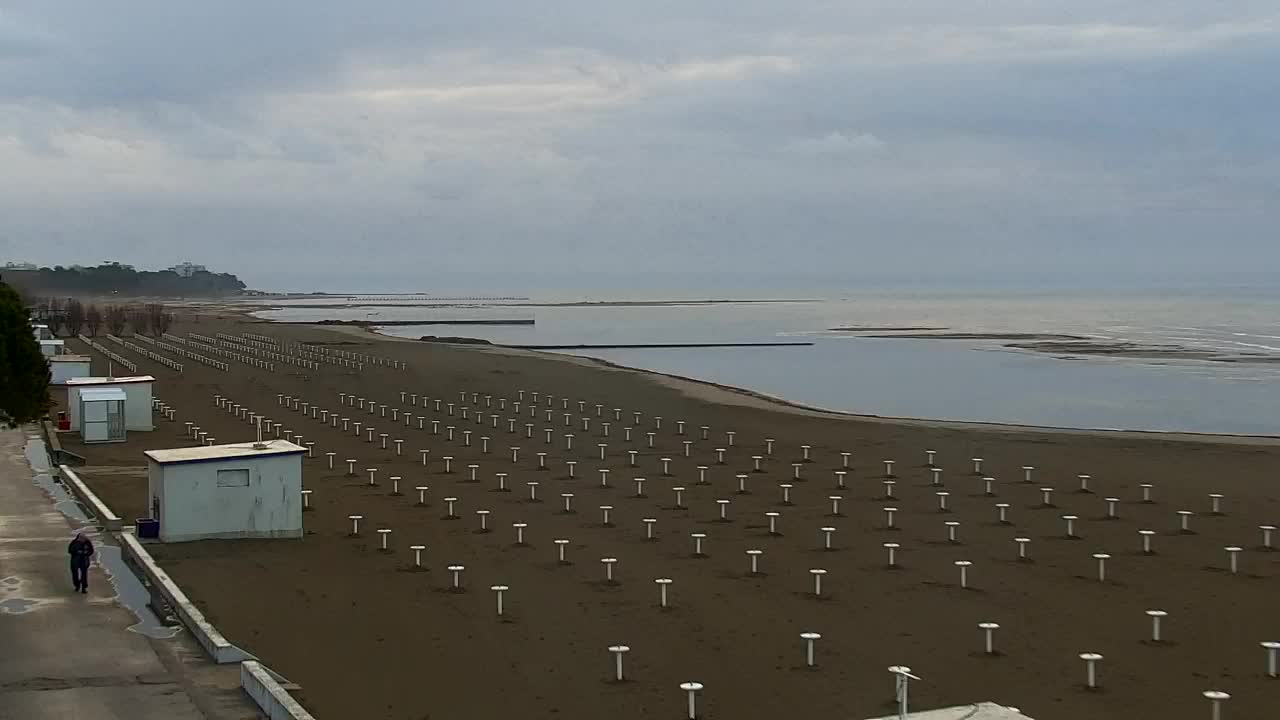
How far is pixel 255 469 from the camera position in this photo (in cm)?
1891

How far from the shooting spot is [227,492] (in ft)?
62.0

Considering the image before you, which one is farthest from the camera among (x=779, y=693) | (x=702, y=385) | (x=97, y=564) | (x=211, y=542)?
(x=702, y=385)

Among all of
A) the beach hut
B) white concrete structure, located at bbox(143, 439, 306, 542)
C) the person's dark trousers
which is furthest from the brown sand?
the person's dark trousers

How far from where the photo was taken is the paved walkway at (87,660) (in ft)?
36.8

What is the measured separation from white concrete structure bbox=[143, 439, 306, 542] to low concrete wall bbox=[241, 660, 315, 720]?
7.05 m

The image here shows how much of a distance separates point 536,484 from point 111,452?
1106 cm

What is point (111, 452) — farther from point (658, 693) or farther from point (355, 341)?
point (355, 341)

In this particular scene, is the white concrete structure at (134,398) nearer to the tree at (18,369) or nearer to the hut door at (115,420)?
the hut door at (115,420)

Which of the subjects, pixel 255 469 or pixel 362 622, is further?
pixel 255 469

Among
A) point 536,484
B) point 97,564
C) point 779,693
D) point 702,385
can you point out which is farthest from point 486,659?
point 702,385

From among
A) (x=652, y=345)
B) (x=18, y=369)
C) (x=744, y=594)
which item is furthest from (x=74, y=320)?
(x=744, y=594)

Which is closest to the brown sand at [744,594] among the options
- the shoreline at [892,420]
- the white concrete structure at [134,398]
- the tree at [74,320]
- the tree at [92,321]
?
the white concrete structure at [134,398]

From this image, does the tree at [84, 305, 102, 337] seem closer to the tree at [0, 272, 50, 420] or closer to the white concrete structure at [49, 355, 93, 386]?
the white concrete structure at [49, 355, 93, 386]

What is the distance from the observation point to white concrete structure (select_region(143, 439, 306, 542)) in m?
18.5
